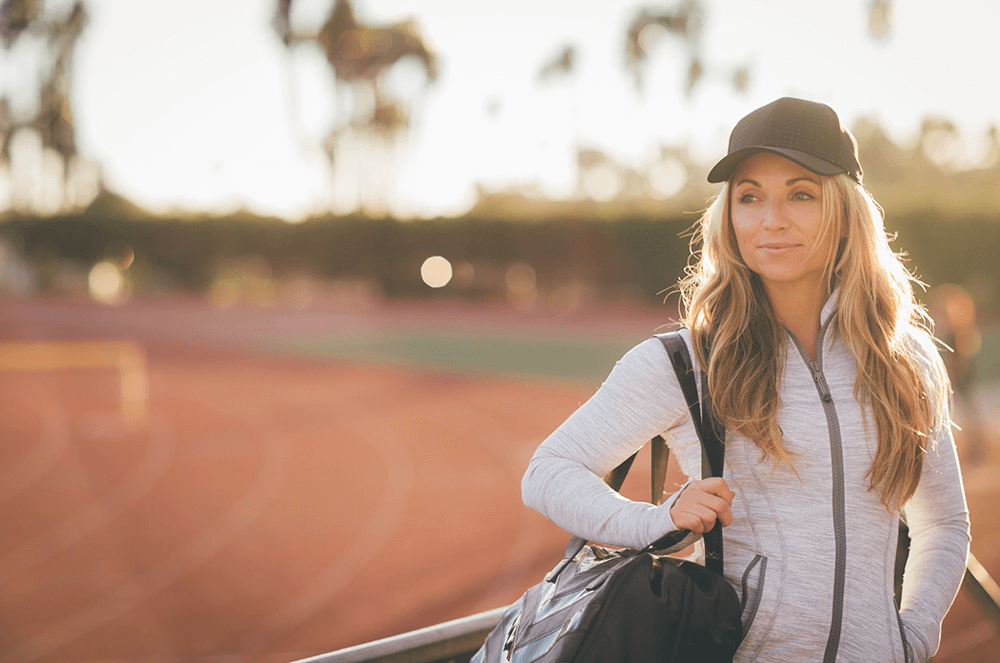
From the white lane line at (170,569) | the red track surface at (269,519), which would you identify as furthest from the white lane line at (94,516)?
the white lane line at (170,569)

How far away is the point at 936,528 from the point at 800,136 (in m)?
0.87

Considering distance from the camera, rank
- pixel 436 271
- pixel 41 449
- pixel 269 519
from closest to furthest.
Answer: pixel 269 519, pixel 41 449, pixel 436 271

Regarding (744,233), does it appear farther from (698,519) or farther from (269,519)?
(269,519)

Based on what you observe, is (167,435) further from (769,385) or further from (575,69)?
(575,69)

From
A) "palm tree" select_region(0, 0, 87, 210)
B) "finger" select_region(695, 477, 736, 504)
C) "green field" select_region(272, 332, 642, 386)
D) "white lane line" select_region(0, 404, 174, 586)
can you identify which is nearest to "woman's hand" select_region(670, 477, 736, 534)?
"finger" select_region(695, 477, 736, 504)

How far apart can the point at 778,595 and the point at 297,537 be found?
7494 mm

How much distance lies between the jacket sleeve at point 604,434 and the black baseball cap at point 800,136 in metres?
0.42

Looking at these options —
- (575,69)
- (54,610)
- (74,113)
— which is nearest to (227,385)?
(54,610)

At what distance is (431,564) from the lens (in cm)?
756

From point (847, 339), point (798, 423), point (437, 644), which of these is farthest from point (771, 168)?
point (437, 644)

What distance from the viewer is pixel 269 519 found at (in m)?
8.77

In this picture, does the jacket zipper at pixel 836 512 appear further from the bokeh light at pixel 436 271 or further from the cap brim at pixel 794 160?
the bokeh light at pixel 436 271

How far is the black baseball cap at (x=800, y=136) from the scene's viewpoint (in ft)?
4.78

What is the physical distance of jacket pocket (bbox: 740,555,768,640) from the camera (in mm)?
1413
